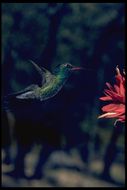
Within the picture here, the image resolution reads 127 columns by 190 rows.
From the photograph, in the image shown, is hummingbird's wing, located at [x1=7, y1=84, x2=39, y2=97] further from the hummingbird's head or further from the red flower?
the red flower

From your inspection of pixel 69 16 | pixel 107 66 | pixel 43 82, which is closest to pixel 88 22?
pixel 69 16

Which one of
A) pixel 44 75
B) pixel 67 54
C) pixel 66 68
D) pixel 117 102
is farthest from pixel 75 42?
Result: pixel 117 102

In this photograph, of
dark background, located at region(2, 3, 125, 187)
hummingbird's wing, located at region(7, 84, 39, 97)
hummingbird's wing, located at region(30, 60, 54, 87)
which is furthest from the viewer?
dark background, located at region(2, 3, 125, 187)

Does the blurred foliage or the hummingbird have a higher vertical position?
the blurred foliage

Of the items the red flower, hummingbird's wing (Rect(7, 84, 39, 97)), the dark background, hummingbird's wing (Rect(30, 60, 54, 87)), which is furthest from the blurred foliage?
the red flower

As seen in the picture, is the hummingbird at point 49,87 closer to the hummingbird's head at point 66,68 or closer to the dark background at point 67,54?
the hummingbird's head at point 66,68

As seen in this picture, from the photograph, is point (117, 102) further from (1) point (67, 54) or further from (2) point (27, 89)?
(1) point (67, 54)
